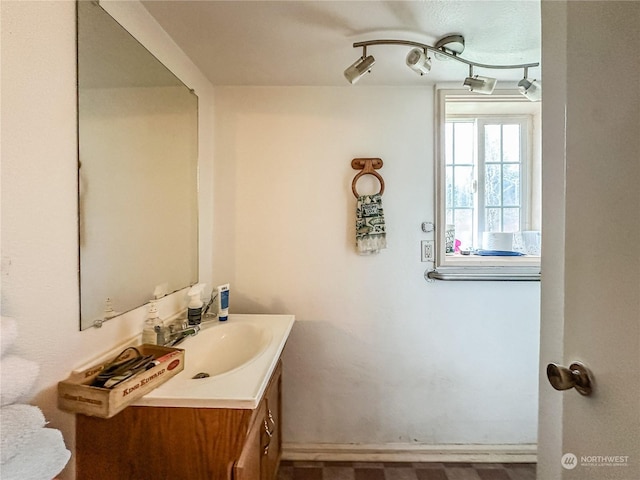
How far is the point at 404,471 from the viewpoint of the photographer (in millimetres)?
1631

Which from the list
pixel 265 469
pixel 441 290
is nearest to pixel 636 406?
pixel 265 469

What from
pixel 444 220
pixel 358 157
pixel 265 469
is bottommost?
pixel 265 469

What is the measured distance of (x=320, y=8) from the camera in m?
1.10

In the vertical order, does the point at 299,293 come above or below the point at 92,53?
below

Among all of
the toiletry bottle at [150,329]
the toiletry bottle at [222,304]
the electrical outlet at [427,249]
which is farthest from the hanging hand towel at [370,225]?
the toiletry bottle at [150,329]

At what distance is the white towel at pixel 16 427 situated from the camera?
1.59ft

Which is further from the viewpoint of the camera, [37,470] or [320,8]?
[320,8]

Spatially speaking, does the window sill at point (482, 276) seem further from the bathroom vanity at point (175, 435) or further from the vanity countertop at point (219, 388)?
the bathroom vanity at point (175, 435)

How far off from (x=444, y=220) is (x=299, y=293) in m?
0.94

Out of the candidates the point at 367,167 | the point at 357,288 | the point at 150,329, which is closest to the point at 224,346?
the point at 150,329

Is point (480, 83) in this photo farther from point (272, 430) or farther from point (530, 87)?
point (272, 430)

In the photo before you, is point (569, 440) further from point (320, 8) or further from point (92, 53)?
point (92, 53)

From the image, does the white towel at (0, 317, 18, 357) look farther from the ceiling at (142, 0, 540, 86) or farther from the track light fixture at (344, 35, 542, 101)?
the track light fixture at (344, 35, 542, 101)

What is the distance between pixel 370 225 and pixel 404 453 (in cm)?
133
